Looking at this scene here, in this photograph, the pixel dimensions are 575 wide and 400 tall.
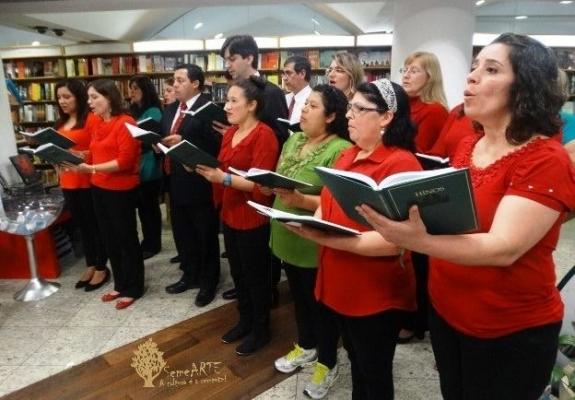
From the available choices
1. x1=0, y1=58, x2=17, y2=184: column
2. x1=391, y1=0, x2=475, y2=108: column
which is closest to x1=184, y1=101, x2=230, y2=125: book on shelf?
x1=0, y1=58, x2=17, y2=184: column

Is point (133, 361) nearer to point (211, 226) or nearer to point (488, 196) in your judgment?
point (211, 226)

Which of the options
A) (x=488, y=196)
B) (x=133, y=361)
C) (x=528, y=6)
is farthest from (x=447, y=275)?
(x=528, y=6)

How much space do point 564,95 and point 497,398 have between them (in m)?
0.77

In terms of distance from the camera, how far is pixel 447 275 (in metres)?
1.06

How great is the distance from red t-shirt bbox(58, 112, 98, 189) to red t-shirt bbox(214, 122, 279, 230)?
52.5 inches

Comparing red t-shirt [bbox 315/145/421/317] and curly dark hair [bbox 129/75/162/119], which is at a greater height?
curly dark hair [bbox 129/75/162/119]

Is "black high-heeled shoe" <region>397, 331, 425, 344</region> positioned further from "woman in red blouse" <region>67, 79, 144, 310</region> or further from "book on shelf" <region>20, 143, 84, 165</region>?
"book on shelf" <region>20, 143, 84, 165</region>

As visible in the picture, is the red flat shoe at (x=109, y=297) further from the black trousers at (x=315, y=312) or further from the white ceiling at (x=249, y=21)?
the white ceiling at (x=249, y=21)

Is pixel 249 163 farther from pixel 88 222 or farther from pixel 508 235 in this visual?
pixel 88 222

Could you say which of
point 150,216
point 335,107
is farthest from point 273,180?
point 150,216

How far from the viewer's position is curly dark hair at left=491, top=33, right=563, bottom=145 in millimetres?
898

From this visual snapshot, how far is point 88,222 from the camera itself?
297 centimetres

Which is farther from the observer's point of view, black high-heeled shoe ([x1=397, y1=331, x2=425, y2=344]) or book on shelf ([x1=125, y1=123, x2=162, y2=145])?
black high-heeled shoe ([x1=397, y1=331, x2=425, y2=344])

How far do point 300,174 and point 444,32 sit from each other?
117 inches
